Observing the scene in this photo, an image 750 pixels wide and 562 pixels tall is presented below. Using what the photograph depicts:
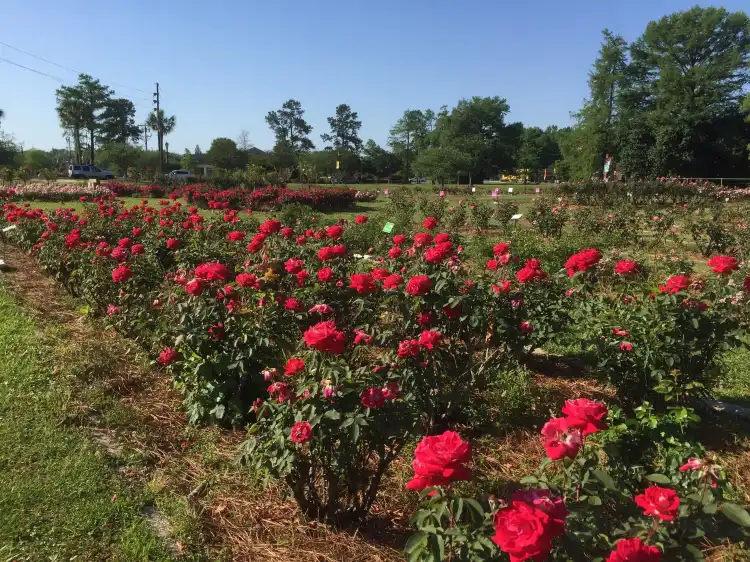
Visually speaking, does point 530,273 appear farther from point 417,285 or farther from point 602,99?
point 602,99

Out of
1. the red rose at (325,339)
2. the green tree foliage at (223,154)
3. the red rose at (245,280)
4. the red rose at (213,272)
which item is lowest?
the red rose at (325,339)

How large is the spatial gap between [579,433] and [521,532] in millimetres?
505

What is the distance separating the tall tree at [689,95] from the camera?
3133 centimetres

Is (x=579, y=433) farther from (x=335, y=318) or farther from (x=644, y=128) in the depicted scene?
(x=644, y=128)

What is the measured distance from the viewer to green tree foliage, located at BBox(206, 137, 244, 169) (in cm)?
→ 6147

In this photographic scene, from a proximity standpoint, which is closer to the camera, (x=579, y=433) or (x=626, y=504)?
(x=579, y=433)

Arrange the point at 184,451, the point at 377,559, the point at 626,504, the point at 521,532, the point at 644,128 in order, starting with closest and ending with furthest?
the point at 521,532
the point at 626,504
the point at 377,559
the point at 184,451
the point at 644,128

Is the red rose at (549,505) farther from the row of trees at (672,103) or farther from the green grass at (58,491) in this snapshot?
the row of trees at (672,103)

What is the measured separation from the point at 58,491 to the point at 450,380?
78.4 inches

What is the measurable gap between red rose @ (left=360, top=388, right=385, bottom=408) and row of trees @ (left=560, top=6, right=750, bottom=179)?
31.6 metres

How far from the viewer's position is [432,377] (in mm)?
2623

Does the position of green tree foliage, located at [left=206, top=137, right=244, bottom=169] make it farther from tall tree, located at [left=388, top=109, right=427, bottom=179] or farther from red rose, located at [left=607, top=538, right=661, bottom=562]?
red rose, located at [left=607, top=538, right=661, bottom=562]

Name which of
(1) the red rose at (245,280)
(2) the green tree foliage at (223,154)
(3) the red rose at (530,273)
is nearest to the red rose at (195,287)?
(1) the red rose at (245,280)

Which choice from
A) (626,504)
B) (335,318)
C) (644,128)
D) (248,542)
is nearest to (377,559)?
(248,542)
